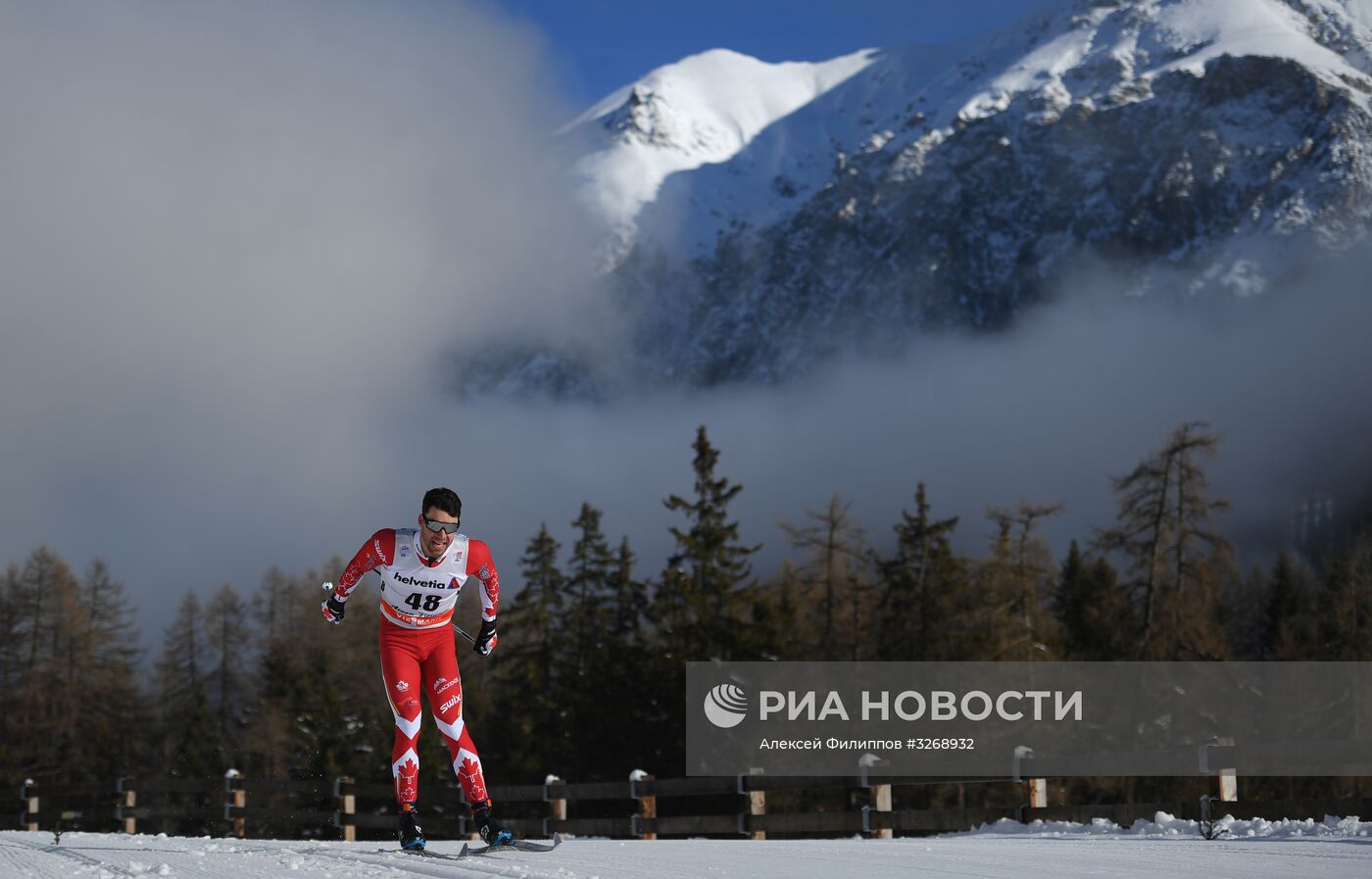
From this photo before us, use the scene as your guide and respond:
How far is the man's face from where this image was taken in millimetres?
10625

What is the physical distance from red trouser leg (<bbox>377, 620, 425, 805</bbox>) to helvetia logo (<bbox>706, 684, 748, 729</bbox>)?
28.9 metres

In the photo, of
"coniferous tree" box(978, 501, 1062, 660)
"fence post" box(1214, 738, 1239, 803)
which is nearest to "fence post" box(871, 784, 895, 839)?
"fence post" box(1214, 738, 1239, 803)

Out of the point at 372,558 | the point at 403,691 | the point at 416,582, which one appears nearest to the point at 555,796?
the point at 403,691

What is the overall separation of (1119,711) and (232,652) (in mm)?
59015

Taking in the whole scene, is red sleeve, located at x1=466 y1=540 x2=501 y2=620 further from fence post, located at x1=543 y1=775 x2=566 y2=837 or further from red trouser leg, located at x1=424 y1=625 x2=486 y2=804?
fence post, located at x1=543 y1=775 x2=566 y2=837

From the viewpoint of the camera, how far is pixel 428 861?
31.9 ft

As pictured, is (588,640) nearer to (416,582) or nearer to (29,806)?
(29,806)

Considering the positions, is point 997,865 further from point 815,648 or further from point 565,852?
point 815,648

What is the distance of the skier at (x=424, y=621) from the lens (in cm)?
1079

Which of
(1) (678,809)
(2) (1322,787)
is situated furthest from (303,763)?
(2) (1322,787)

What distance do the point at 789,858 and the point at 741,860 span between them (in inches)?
19.0

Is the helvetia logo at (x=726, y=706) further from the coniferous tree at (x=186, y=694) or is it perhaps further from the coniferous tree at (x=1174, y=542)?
the coniferous tree at (x=186, y=694)

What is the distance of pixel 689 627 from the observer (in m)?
42.7

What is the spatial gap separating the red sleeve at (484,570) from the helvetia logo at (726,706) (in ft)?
94.8
